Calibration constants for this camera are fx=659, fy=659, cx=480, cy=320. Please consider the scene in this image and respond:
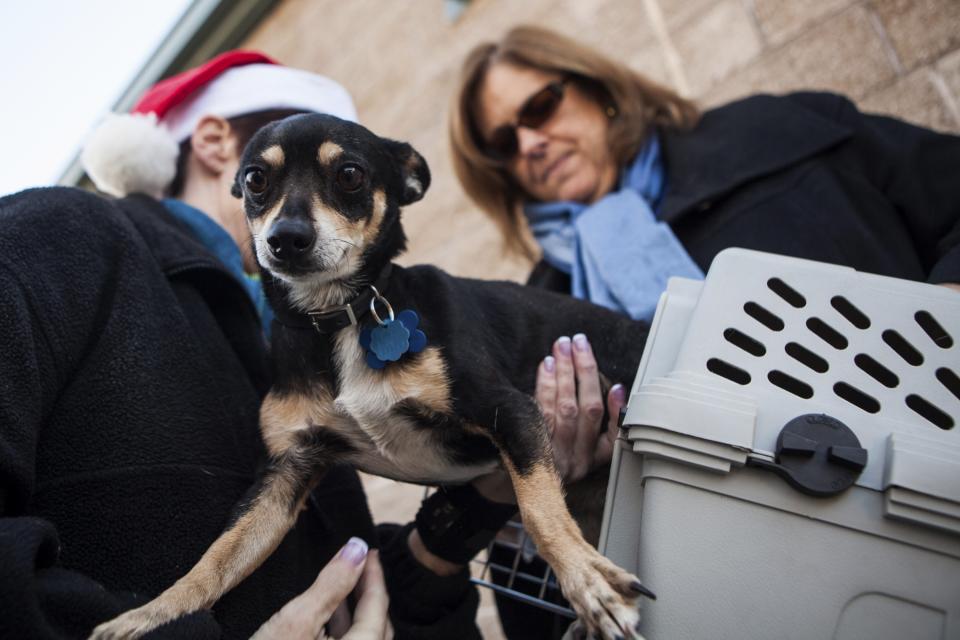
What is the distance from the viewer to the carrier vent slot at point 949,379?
987 millimetres

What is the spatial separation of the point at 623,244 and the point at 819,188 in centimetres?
58

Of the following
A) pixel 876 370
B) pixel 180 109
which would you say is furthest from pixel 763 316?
pixel 180 109

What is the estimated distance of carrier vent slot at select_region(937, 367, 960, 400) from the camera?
99 centimetres

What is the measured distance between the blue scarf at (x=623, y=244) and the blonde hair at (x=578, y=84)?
102mm

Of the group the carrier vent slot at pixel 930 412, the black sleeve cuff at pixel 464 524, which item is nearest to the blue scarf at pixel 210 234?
the black sleeve cuff at pixel 464 524

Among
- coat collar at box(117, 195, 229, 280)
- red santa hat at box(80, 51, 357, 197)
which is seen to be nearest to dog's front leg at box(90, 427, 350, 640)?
coat collar at box(117, 195, 229, 280)

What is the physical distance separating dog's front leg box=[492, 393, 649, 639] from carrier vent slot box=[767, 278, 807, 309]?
1.56 feet

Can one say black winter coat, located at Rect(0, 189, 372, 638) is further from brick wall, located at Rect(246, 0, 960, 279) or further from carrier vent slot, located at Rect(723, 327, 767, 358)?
brick wall, located at Rect(246, 0, 960, 279)

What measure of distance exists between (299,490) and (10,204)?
739 millimetres

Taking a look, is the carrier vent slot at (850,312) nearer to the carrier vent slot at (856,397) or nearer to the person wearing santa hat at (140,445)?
the carrier vent slot at (856,397)

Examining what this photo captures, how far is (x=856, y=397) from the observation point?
3.28 ft

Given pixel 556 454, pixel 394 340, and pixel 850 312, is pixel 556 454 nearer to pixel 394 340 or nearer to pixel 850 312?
pixel 394 340

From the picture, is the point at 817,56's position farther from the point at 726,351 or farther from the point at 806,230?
the point at 726,351

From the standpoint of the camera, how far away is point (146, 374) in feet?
3.99
